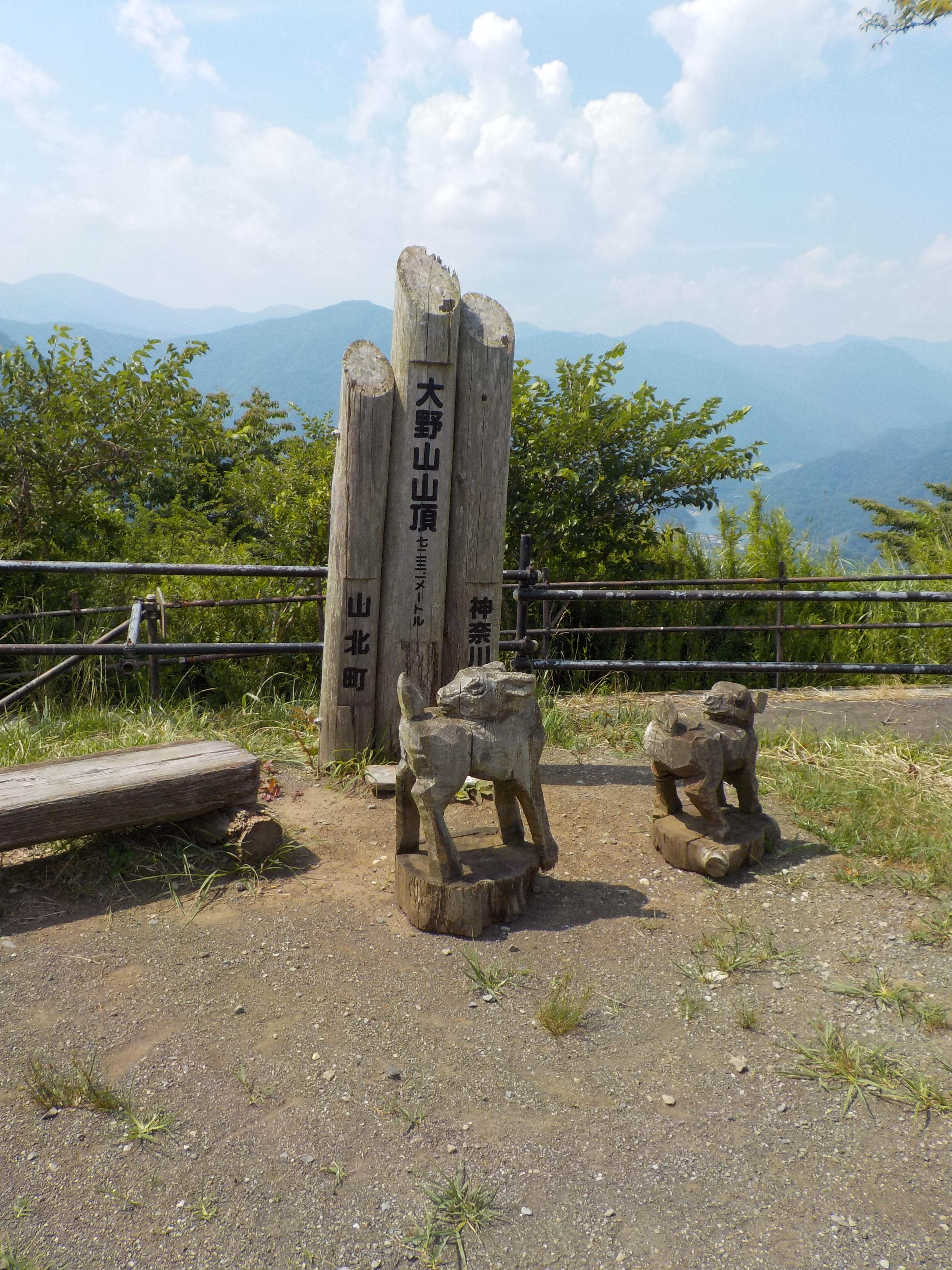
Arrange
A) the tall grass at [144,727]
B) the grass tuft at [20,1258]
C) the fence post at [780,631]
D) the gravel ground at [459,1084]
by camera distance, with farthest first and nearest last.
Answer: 1. the fence post at [780,631]
2. the tall grass at [144,727]
3. the gravel ground at [459,1084]
4. the grass tuft at [20,1258]

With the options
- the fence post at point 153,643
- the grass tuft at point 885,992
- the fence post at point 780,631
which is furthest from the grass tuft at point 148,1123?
the fence post at point 780,631

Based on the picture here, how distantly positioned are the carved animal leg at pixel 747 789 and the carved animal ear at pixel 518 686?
38.8 inches

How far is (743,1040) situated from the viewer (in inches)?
94.7

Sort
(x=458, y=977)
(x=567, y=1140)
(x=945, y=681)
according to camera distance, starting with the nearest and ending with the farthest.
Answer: (x=567, y=1140), (x=458, y=977), (x=945, y=681)

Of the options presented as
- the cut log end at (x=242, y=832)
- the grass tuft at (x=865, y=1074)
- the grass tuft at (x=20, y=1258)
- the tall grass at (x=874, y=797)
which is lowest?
the grass tuft at (x=20, y=1258)

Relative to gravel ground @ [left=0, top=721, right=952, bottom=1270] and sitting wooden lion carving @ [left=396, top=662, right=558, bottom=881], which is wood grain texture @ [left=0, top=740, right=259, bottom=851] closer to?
gravel ground @ [left=0, top=721, right=952, bottom=1270]

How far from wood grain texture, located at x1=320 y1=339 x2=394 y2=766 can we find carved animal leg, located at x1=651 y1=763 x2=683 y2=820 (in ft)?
5.01

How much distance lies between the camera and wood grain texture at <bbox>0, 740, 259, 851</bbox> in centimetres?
309

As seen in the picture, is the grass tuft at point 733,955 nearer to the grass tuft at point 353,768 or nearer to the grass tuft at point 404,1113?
the grass tuft at point 404,1113

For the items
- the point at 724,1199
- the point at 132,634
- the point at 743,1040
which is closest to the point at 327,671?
the point at 132,634

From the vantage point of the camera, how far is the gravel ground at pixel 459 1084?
1.81m

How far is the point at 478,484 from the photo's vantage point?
4.39m

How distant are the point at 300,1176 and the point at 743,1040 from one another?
121cm

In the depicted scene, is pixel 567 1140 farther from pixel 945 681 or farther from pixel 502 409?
pixel 945 681
